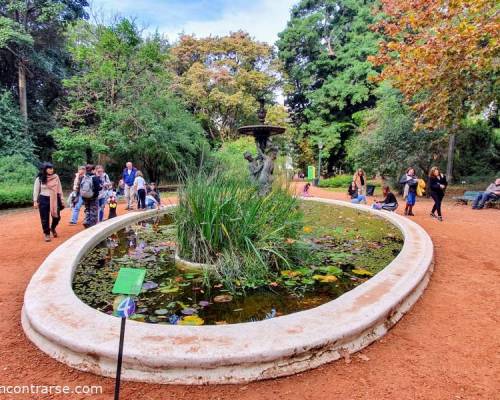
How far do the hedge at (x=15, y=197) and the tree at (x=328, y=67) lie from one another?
19.9 m

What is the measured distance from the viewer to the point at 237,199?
175 inches

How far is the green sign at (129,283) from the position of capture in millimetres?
1786

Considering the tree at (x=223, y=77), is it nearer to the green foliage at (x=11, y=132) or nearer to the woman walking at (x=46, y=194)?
the green foliage at (x=11, y=132)

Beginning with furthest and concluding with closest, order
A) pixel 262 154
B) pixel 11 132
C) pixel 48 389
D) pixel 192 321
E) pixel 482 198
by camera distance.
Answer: pixel 11 132 → pixel 482 198 → pixel 262 154 → pixel 192 321 → pixel 48 389

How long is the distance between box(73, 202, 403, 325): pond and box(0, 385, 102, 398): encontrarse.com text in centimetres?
87

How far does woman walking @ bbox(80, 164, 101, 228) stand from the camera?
6.96m

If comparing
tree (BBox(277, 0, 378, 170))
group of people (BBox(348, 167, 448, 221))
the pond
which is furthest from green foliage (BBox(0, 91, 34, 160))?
tree (BBox(277, 0, 378, 170))

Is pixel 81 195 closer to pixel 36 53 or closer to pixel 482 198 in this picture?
pixel 482 198

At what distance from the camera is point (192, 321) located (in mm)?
2941

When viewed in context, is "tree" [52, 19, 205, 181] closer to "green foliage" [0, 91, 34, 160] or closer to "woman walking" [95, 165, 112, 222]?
"green foliage" [0, 91, 34, 160]

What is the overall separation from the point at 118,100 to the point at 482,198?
16.2 m

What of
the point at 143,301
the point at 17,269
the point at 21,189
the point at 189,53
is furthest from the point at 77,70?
the point at 143,301

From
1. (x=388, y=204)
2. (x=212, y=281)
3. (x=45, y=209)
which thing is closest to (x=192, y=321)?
(x=212, y=281)

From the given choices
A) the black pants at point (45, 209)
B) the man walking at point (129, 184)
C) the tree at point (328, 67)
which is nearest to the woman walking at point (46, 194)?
the black pants at point (45, 209)
